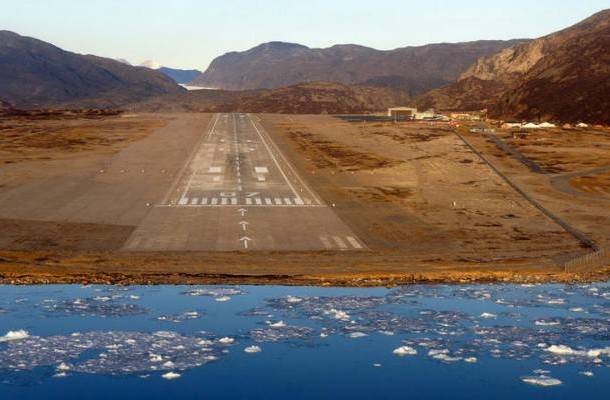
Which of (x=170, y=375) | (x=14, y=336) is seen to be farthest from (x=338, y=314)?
(x=14, y=336)

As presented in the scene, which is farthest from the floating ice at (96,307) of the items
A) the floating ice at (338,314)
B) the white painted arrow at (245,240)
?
the white painted arrow at (245,240)

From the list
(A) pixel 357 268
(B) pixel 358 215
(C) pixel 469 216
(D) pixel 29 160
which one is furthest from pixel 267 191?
(D) pixel 29 160

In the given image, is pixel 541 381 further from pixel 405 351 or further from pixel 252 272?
pixel 252 272

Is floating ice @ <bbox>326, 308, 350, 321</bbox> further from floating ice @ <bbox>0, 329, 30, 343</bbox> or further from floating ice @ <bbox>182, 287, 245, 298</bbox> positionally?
floating ice @ <bbox>0, 329, 30, 343</bbox>

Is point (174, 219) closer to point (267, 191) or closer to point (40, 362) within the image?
point (267, 191)

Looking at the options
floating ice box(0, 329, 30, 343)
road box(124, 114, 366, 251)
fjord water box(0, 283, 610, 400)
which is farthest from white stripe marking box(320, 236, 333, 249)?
floating ice box(0, 329, 30, 343)

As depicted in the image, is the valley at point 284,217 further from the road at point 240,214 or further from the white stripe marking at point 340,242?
the white stripe marking at point 340,242
